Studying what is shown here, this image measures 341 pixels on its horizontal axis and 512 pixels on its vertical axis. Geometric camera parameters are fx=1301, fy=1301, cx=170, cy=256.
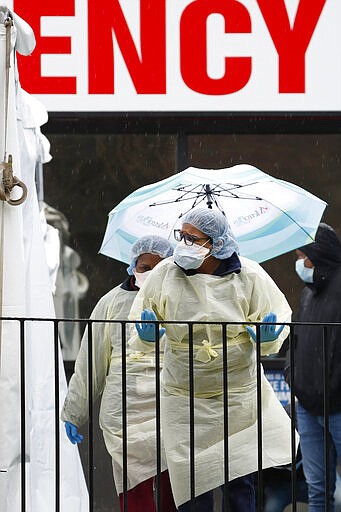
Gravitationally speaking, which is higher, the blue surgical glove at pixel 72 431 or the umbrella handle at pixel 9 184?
the umbrella handle at pixel 9 184

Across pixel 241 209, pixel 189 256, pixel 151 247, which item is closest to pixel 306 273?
pixel 241 209

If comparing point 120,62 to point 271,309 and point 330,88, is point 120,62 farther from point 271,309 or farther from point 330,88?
point 271,309

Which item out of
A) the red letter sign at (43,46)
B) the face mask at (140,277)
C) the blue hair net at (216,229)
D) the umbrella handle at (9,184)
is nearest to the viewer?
the umbrella handle at (9,184)

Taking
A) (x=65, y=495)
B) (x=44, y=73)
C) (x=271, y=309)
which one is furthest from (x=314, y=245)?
(x=44, y=73)

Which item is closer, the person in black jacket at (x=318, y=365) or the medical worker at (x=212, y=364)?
the medical worker at (x=212, y=364)

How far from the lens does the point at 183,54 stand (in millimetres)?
9664

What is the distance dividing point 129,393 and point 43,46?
12.3ft

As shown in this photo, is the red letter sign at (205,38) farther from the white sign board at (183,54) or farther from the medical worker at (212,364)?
the medical worker at (212,364)

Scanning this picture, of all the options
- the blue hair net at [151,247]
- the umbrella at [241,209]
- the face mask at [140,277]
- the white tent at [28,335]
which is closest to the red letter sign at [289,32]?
the umbrella at [241,209]

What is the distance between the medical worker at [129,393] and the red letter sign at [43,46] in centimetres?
298

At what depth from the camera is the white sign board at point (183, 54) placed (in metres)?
9.60

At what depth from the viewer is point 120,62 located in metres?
9.65

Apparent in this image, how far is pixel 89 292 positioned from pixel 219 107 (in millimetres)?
1691

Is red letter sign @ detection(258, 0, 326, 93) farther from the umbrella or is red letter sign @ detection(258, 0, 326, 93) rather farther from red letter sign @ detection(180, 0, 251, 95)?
the umbrella
